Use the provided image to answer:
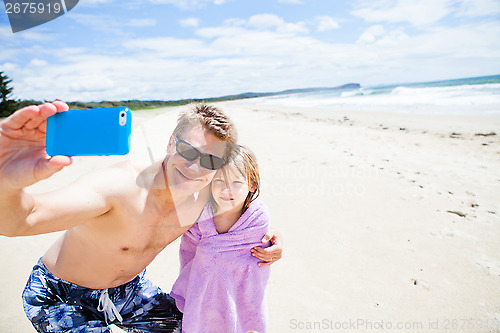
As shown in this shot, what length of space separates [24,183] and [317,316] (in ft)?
7.95

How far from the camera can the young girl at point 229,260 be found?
1.88 m

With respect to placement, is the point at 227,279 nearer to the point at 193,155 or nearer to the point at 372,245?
the point at 193,155

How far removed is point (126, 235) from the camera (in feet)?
5.68

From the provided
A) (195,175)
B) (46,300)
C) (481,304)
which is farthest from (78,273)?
(481,304)

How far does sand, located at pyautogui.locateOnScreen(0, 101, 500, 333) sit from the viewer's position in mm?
2621

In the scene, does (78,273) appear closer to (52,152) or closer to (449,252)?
(52,152)

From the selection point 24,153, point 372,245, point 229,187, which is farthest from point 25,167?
point 372,245

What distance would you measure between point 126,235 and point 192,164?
543 millimetres

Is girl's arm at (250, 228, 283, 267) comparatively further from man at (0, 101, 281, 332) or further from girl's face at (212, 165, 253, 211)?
girl's face at (212, 165, 253, 211)

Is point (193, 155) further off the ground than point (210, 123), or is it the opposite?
point (210, 123)

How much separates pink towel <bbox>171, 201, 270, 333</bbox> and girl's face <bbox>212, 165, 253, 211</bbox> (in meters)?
0.10

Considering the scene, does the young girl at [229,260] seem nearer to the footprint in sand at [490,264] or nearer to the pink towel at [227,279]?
the pink towel at [227,279]

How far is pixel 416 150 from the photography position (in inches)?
301

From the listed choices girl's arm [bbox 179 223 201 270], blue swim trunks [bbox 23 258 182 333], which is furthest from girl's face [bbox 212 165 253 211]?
blue swim trunks [bbox 23 258 182 333]
